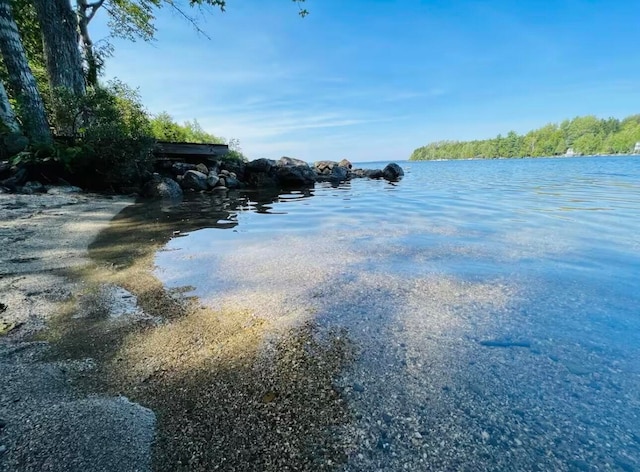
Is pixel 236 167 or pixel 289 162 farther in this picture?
pixel 289 162

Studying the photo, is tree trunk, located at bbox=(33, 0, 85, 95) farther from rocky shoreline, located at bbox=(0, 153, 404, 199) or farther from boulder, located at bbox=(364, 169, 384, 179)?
boulder, located at bbox=(364, 169, 384, 179)

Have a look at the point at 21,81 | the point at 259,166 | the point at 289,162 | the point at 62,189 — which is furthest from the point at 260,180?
the point at 21,81

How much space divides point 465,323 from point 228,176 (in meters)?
14.2

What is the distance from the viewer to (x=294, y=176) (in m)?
17.0

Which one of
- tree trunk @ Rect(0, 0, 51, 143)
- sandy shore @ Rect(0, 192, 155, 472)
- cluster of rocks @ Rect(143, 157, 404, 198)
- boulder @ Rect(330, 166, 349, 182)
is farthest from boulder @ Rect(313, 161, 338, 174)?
sandy shore @ Rect(0, 192, 155, 472)

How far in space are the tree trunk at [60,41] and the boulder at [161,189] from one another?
3.77 meters

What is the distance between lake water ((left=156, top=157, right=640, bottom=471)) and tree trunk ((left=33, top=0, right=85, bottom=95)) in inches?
388

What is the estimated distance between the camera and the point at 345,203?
10586 millimetres

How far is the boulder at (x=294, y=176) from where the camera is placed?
16906mm

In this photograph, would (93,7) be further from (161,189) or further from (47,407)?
(47,407)

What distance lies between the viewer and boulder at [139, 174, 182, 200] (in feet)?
34.7

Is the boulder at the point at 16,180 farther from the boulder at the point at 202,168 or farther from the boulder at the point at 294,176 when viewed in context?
the boulder at the point at 294,176

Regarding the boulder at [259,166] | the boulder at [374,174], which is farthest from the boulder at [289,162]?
the boulder at [374,174]

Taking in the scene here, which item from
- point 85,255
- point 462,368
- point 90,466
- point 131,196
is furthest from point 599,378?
point 131,196
